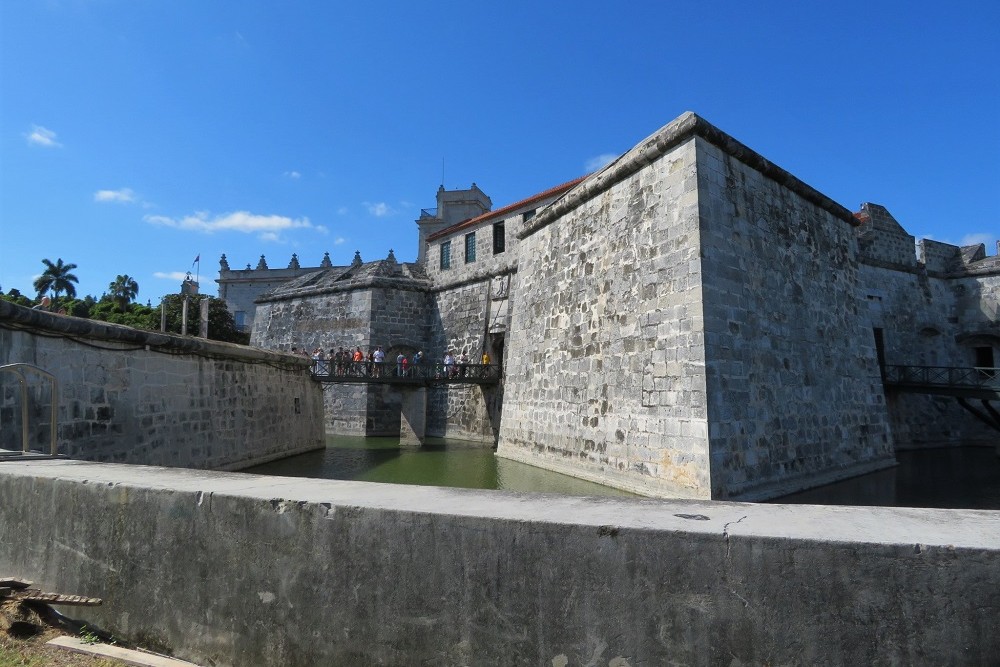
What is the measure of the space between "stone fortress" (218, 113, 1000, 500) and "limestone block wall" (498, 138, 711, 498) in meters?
0.04

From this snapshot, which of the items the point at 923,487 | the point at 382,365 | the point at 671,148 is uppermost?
the point at 671,148

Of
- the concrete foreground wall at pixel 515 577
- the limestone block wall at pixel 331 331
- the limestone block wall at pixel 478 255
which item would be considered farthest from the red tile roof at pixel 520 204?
the concrete foreground wall at pixel 515 577

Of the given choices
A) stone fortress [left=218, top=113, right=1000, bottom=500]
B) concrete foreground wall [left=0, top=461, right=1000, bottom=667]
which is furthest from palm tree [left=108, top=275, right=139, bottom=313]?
concrete foreground wall [left=0, top=461, right=1000, bottom=667]

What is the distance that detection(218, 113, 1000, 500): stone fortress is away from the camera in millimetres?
9273

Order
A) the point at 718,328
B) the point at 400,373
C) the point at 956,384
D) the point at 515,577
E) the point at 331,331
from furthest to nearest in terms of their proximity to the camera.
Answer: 1. the point at 331,331
2. the point at 400,373
3. the point at 956,384
4. the point at 718,328
5. the point at 515,577

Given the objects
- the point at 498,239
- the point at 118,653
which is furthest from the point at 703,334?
the point at 498,239

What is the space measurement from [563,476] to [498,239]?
1208 cm

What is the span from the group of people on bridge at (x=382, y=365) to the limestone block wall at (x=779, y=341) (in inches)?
424

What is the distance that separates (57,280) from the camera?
57.9 metres

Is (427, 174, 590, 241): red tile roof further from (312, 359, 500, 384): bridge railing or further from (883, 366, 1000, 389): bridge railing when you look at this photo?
(883, 366, 1000, 389): bridge railing

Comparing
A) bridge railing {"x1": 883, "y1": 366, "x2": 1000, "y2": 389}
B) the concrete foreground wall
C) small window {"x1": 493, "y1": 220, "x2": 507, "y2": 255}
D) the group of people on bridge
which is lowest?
the concrete foreground wall

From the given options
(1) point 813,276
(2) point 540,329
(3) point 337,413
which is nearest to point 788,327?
(1) point 813,276

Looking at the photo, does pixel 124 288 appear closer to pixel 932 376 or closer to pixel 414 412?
pixel 414 412

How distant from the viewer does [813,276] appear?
12.2 m
